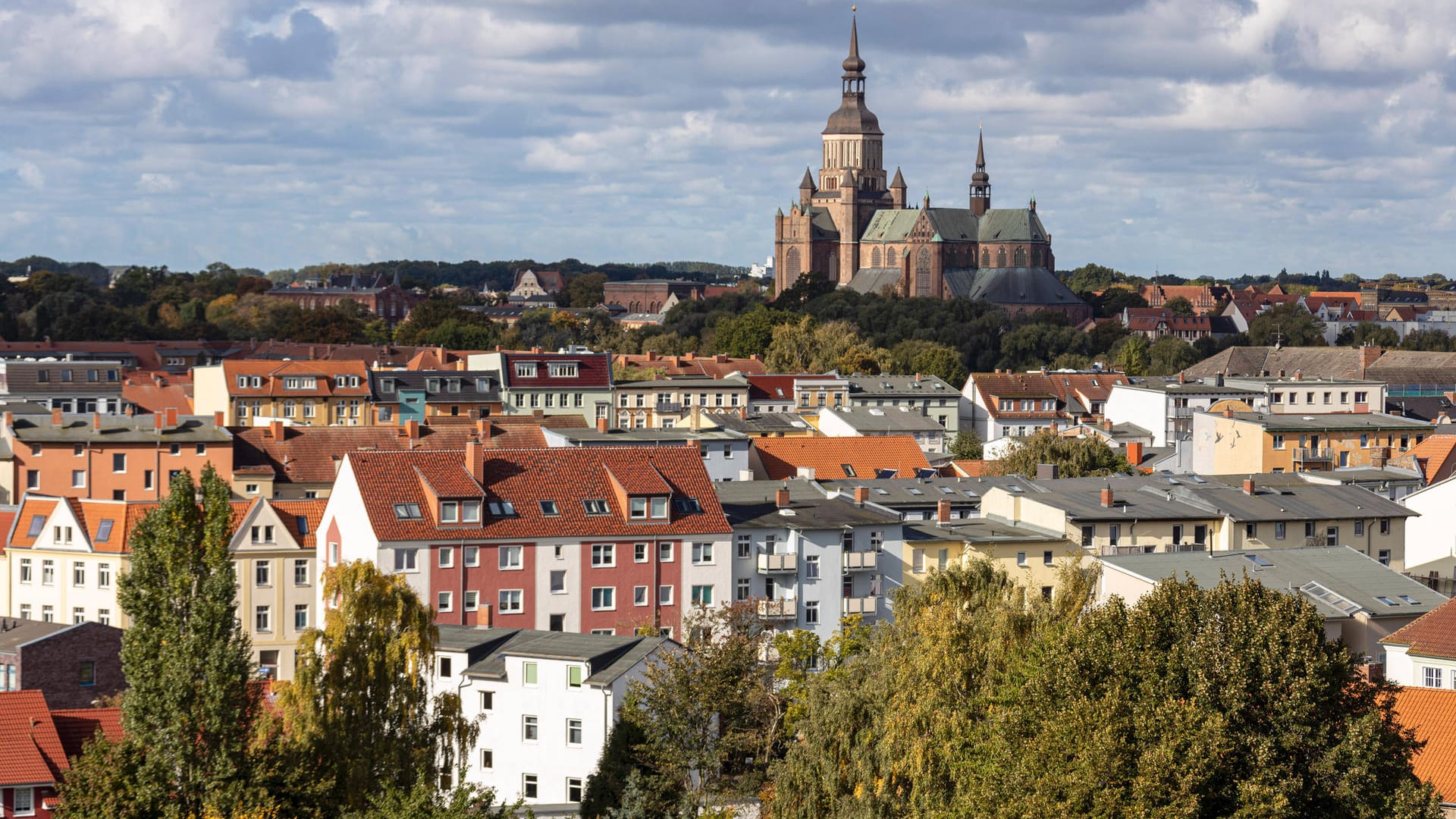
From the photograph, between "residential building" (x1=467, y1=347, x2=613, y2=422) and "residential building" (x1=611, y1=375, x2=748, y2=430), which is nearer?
"residential building" (x1=467, y1=347, x2=613, y2=422)

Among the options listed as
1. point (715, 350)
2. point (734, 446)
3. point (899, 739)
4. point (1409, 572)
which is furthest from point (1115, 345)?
point (899, 739)

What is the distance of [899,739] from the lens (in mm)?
38438

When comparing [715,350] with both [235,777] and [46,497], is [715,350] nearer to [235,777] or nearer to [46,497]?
[46,497]

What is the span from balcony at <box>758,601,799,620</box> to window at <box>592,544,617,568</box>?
399 centimetres

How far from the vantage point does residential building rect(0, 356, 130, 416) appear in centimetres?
10806

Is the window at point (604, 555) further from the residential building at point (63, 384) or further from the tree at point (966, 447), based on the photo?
the residential building at point (63, 384)

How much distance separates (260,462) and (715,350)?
9111 centimetres

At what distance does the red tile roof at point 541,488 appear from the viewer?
2126 inches

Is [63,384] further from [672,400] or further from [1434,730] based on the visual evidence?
[1434,730]

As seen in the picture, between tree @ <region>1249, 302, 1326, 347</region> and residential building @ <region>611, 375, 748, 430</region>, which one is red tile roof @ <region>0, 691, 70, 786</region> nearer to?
residential building @ <region>611, 375, 748, 430</region>

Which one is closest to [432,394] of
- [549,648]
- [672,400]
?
[672,400]

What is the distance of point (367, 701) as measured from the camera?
38.7 metres

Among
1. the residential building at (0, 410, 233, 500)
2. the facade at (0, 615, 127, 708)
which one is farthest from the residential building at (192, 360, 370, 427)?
the facade at (0, 615, 127, 708)

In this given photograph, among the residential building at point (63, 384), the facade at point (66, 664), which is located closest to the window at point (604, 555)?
the facade at point (66, 664)
